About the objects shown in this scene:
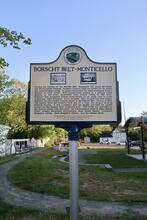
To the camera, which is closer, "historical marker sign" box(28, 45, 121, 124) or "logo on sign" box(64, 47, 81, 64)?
"historical marker sign" box(28, 45, 121, 124)

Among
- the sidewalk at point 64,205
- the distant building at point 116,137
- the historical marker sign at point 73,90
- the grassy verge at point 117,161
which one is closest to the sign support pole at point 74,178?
the historical marker sign at point 73,90

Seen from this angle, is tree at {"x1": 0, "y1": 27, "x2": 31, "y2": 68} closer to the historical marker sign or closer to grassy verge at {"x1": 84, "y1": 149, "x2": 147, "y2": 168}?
the historical marker sign

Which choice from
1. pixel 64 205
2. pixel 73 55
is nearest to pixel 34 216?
pixel 64 205

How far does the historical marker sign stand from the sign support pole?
1.09ft

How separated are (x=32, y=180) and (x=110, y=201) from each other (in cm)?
489

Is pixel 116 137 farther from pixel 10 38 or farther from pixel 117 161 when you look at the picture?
pixel 10 38

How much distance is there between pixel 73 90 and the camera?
22.7 ft

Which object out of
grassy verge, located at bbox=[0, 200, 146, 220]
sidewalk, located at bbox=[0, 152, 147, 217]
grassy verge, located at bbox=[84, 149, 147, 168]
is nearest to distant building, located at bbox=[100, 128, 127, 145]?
grassy verge, located at bbox=[84, 149, 147, 168]

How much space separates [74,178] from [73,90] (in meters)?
1.63

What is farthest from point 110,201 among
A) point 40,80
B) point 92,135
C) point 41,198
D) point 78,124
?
point 92,135

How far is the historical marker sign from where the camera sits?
684cm

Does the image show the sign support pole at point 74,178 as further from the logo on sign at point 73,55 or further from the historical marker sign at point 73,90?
the logo on sign at point 73,55

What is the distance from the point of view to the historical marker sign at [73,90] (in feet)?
22.5

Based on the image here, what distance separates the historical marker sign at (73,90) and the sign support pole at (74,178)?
1.09ft
